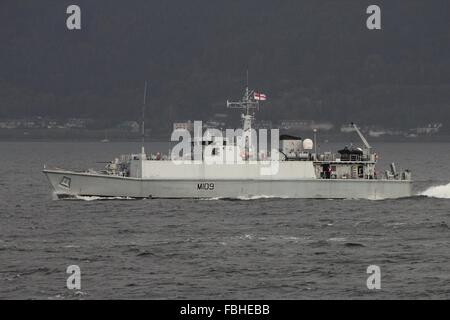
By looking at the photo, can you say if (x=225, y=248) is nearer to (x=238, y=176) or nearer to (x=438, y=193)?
(x=238, y=176)

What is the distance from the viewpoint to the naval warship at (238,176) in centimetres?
6712

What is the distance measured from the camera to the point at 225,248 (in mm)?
49375

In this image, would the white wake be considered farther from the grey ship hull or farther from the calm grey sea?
the grey ship hull

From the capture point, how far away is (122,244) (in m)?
50.4

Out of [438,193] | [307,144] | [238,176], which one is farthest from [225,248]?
[438,193]

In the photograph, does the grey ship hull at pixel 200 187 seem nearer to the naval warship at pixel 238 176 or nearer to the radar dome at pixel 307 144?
the naval warship at pixel 238 176

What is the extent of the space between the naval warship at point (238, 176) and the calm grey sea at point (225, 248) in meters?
0.84

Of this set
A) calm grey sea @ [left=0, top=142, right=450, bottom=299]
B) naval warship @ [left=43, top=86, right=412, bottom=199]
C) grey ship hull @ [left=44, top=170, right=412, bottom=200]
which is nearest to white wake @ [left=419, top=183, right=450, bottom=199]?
calm grey sea @ [left=0, top=142, right=450, bottom=299]

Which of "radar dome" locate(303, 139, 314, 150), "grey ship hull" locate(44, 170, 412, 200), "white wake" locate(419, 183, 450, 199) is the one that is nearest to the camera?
"grey ship hull" locate(44, 170, 412, 200)

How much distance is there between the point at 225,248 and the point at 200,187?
18614mm

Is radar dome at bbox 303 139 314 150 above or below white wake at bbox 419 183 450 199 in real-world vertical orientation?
above

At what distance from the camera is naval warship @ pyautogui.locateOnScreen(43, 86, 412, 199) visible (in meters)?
67.1
